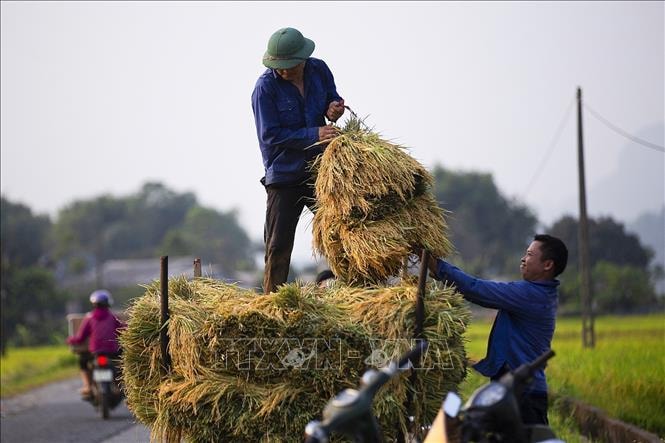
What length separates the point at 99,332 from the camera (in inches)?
605

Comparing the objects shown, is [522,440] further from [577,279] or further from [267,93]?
[577,279]

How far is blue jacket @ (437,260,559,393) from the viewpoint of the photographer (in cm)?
614

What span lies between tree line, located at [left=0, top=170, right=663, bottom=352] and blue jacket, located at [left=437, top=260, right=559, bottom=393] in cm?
68

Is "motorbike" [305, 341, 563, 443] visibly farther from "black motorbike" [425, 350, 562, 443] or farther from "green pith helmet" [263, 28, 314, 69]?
"green pith helmet" [263, 28, 314, 69]

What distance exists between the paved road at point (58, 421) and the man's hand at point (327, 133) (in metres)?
4.68

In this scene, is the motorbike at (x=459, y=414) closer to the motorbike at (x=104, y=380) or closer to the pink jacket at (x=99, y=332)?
the motorbike at (x=104, y=380)

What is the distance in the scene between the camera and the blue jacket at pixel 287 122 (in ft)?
23.3

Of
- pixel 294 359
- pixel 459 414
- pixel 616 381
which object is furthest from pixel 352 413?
pixel 616 381

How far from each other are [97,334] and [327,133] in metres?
9.23

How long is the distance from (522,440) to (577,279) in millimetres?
39537

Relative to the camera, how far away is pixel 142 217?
394 ft

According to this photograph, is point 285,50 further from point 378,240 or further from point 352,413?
point 352,413

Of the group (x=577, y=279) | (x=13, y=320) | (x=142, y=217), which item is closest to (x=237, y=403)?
(x=577, y=279)

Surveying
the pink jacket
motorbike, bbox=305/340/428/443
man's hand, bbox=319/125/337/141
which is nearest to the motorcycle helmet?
the pink jacket
